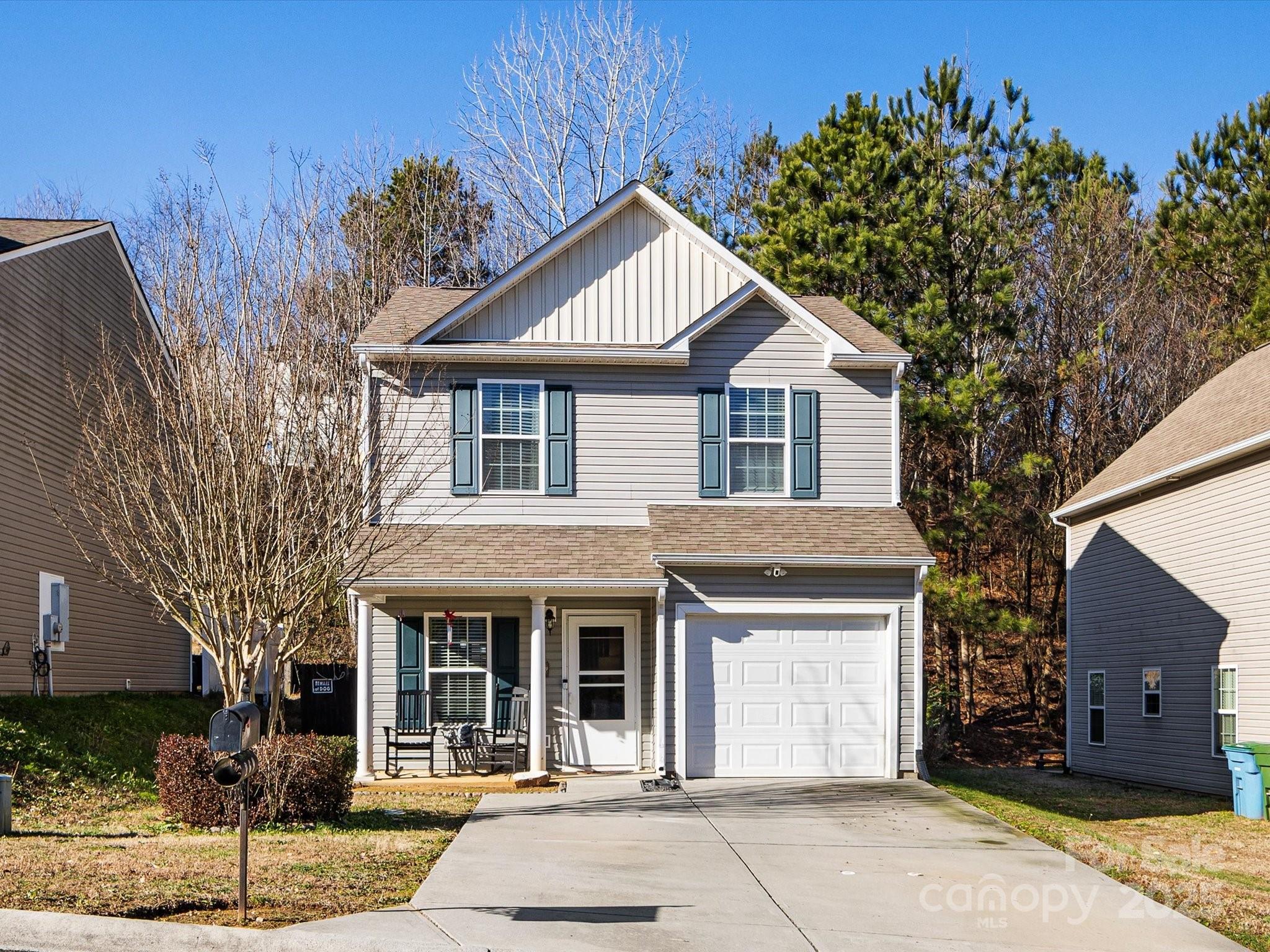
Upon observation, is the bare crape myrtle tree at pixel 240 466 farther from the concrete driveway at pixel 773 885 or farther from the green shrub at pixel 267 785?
the concrete driveway at pixel 773 885

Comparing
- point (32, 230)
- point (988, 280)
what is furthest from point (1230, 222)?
point (32, 230)

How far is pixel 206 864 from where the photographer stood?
9703mm

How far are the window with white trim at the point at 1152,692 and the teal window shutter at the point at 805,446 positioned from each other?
6.75m

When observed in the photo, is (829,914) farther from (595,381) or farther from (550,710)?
(595,381)

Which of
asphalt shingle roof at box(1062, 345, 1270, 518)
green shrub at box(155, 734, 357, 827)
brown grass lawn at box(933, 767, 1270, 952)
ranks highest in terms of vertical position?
asphalt shingle roof at box(1062, 345, 1270, 518)

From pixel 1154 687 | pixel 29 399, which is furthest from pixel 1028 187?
pixel 29 399

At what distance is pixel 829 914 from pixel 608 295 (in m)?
10.7

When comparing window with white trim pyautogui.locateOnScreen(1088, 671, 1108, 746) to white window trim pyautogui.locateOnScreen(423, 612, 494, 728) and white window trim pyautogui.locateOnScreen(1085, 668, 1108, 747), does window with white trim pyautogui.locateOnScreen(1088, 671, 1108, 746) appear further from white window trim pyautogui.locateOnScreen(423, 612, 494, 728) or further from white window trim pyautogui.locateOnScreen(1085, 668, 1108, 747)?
white window trim pyautogui.locateOnScreen(423, 612, 494, 728)

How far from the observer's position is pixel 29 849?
1027 centimetres

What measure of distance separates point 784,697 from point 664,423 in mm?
3951

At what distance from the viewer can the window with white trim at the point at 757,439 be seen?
58.3ft

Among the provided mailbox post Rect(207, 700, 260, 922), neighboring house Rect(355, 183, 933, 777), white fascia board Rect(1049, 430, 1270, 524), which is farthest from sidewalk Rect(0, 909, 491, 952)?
white fascia board Rect(1049, 430, 1270, 524)

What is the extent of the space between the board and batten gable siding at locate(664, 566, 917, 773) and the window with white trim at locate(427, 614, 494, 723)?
2.46 meters

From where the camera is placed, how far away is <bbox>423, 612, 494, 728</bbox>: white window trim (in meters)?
17.1
